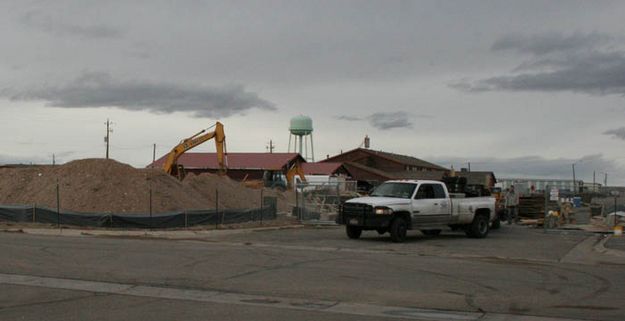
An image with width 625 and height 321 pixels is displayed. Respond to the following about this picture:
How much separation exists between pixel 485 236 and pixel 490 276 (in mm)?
11960

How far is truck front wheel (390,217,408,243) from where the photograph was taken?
72.5 ft

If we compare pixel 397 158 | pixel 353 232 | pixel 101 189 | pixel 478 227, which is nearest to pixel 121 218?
pixel 101 189

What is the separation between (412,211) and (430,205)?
3.00 feet

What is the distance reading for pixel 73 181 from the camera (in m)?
37.3

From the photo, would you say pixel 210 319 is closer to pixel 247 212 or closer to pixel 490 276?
pixel 490 276

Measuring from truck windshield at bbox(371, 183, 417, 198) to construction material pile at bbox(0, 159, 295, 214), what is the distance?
14.5 m

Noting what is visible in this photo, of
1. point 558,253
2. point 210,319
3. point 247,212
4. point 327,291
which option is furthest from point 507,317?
point 247,212

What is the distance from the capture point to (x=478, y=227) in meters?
25.3

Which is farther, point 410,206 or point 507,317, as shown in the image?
point 410,206

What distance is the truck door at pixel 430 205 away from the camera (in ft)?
75.6

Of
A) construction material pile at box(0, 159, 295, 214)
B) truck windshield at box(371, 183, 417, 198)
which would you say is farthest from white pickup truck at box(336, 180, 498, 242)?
construction material pile at box(0, 159, 295, 214)

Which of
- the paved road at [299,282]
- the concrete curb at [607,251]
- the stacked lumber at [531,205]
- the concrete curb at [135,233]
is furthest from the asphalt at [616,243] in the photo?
the concrete curb at [135,233]

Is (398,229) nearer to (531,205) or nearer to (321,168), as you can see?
(531,205)

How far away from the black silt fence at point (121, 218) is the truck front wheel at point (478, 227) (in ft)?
33.4
